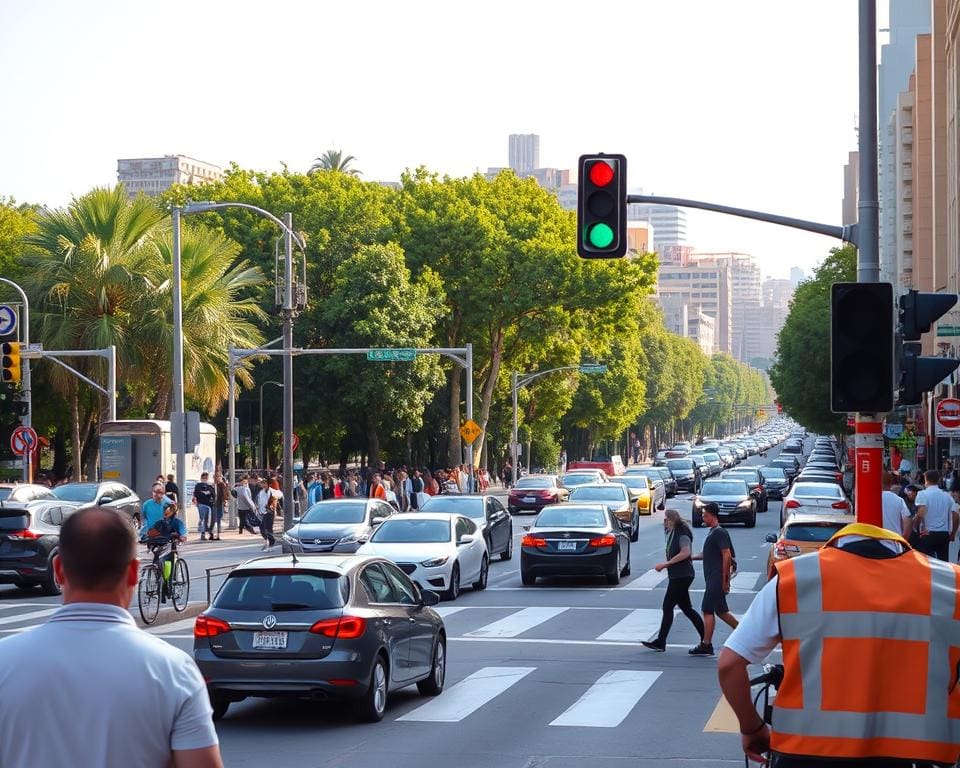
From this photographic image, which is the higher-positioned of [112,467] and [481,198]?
[481,198]

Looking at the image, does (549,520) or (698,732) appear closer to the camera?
(698,732)

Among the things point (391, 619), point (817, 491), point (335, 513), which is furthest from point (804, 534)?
point (817, 491)

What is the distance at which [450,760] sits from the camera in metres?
10.9

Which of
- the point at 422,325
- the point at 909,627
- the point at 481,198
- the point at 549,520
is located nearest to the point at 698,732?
the point at 909,627

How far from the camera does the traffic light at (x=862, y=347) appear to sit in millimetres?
10164

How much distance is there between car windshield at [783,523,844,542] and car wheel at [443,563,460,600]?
529 centimetres

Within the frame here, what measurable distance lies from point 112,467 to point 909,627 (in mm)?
38791

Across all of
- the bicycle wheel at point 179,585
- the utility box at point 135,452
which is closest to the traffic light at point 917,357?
the bicycle wheel at point 179,585

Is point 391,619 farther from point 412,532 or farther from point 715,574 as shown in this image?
point 412,532

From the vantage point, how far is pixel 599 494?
36.8 metres

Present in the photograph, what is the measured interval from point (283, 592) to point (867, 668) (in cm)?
841

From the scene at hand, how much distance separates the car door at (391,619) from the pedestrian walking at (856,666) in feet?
26.3

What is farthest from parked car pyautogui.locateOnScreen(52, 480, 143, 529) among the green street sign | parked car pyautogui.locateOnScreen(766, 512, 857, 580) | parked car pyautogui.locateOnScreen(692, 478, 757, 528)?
parked car pyautogui.locateOnScreen(692, 478, 757, 528)

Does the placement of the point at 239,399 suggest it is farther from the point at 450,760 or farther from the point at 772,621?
the point at 772,621
